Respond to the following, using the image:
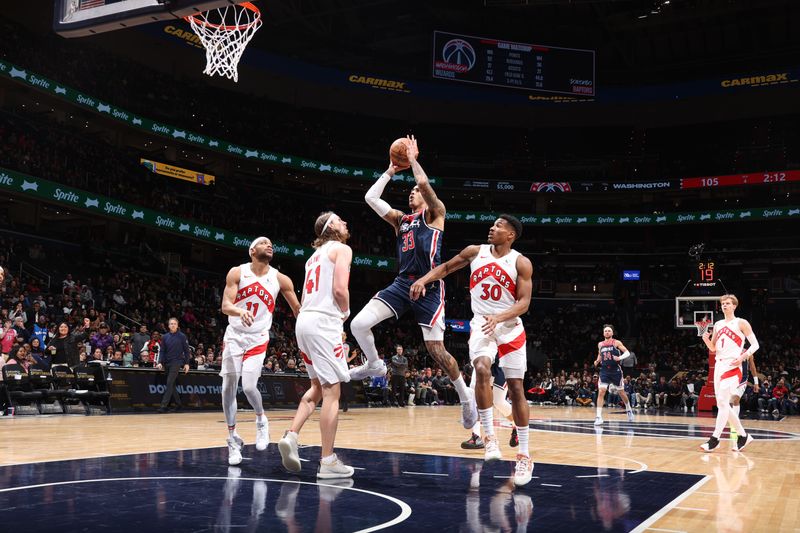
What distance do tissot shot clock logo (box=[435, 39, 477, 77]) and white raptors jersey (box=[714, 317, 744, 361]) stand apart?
26415 mm

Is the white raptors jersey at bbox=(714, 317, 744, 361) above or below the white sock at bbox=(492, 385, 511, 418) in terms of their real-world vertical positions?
above

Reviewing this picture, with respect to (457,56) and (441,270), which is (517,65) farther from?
(441,270)

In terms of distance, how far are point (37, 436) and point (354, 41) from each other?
3493 cm

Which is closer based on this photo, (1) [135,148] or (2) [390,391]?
(2) [390,391]

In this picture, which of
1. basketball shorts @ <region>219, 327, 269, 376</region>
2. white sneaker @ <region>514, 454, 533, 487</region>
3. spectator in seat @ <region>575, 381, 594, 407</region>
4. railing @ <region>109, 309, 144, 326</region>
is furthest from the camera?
spectator in seat @ <region>575, 381, 594, 407</region>

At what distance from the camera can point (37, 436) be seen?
940cm

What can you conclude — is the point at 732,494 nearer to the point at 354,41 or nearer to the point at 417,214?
the point at 417,214

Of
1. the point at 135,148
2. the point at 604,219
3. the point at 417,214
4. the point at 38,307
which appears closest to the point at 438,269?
the point at 417,214

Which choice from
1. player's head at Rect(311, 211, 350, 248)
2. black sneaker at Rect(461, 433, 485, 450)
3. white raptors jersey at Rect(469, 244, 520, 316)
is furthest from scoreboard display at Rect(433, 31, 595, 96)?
player's head at Rect(311, 211, 350, 248)

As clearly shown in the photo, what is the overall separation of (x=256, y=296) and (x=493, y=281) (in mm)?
2377

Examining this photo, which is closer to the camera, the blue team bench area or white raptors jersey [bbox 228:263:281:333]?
white raptors jersey [bbox 228:263:281:333]

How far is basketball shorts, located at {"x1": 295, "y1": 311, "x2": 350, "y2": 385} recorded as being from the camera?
6.05 metres

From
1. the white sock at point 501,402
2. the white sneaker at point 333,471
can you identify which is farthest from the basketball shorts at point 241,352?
the white sock at point 501,402

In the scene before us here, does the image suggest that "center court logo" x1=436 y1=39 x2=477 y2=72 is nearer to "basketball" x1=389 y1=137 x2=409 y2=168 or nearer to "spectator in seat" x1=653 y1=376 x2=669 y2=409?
"spectator in seat" x1=653 y1=376 x2=669 y2=409
